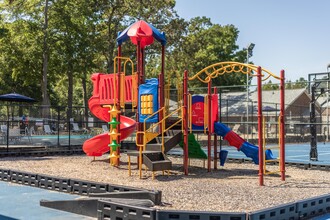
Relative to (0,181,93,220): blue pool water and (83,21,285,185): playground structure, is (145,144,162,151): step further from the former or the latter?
(0,181,93,220): blue pool water

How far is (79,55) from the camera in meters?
35.2

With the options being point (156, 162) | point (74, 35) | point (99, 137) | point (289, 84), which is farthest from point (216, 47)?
point (156, 162)

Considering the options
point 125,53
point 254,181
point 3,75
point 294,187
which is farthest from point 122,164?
point 3,75

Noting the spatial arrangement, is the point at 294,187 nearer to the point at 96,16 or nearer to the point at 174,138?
the point at 174,138

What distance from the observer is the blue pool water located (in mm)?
7109

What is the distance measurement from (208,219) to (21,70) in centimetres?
3125

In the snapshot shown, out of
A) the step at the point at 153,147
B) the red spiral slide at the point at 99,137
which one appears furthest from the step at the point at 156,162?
the red spiral slide at the point at 99,137

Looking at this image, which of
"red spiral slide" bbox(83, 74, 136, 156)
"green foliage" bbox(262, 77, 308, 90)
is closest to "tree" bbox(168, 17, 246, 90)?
"green foliage" bbox(262, 77, 308, 90)

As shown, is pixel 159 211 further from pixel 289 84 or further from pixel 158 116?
pixel 289 84

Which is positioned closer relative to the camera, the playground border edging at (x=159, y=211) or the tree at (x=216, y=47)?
the playground border edging at (x=159, y=211)

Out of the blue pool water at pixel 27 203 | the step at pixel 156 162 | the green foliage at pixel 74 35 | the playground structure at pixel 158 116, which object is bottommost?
the blue pool water at pixel 27 203

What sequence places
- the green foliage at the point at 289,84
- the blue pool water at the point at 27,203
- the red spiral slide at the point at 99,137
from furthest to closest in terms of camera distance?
the green foliage at the point at 289,84 → the red spiral slide at the point at 99,137 → the blue pool water at the point at 27,203

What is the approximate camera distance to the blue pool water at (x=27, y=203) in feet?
23.3

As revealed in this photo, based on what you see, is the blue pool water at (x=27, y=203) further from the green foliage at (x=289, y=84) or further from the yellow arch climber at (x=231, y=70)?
the green foliage at (x=289, y=84)
